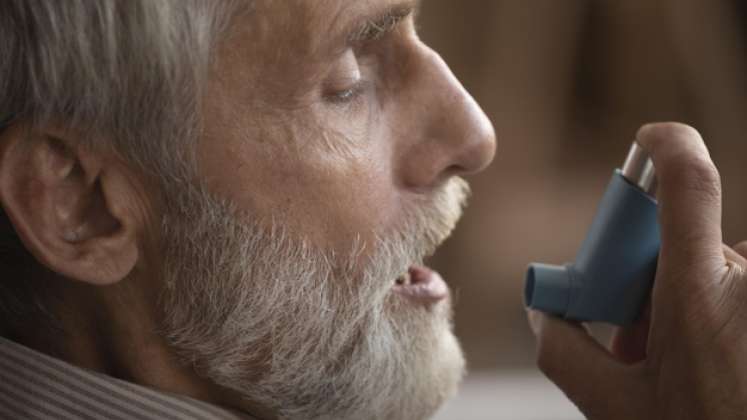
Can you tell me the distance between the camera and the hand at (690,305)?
1.06 meters

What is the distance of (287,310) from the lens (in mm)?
1150

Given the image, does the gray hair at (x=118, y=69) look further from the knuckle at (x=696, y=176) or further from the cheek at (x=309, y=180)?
the knuckle at (x=696, y=176)

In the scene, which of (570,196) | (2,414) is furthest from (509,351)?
(2,414)

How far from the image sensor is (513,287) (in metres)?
3.40

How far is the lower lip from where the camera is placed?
1268 mm

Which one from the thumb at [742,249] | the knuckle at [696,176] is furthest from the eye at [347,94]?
the thumb at [742,249]

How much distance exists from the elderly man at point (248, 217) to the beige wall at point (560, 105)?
6.68 feet

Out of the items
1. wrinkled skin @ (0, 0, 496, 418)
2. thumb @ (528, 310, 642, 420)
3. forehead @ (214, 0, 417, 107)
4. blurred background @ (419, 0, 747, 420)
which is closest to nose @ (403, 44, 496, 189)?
wrinkled skin @ (0, 0, 496, 418)

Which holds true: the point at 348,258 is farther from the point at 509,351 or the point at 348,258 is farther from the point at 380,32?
the point at 509,351

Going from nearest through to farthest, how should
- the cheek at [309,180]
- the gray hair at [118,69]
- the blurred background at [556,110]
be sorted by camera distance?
the gray hair at [118,69] → the cheek at [309,180] → the blurred background at [556,110]

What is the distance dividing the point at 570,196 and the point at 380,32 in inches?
88.0

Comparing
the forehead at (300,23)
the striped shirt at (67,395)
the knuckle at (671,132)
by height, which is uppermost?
the knuckle at (671,132)

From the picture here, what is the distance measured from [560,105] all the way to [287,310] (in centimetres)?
231

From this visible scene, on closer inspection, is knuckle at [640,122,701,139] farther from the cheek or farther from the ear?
the ear
